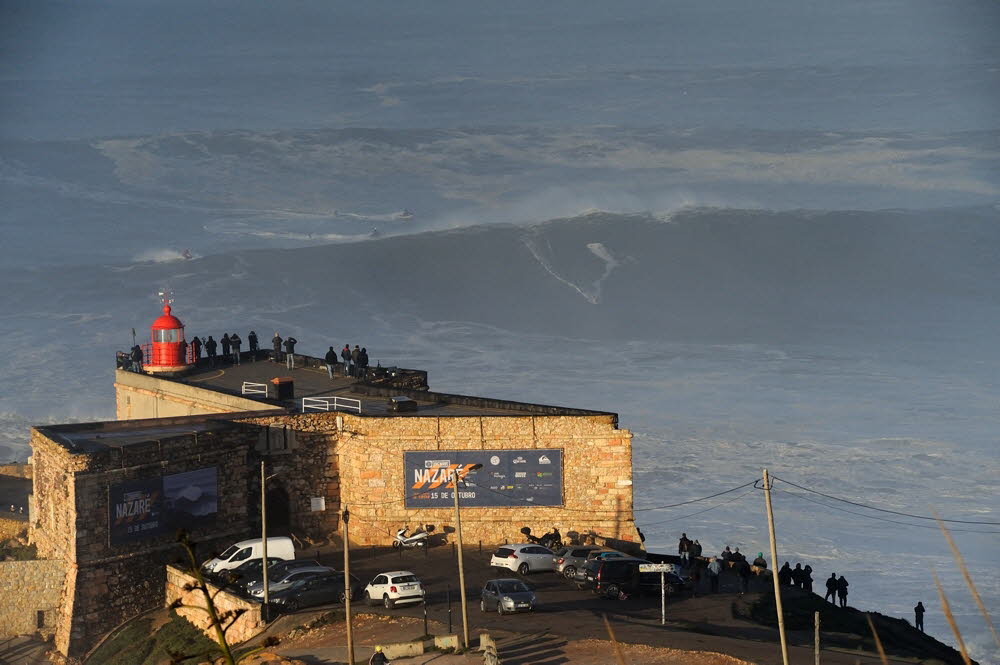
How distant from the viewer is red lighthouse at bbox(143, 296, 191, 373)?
62.2 m

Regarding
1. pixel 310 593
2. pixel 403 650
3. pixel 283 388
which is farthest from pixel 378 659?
pixel 283 388

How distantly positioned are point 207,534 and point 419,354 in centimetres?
8943

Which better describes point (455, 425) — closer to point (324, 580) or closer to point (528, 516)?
point (528, 516)

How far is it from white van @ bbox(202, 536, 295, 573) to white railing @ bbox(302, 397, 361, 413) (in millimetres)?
7546

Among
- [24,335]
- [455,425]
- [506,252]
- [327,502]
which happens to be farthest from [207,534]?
[506,252]

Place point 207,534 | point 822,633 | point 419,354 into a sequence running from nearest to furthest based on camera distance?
point 822,633 < point 207,534 < point 419,354

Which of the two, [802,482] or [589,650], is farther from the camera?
[802,482]

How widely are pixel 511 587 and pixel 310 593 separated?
213 inches

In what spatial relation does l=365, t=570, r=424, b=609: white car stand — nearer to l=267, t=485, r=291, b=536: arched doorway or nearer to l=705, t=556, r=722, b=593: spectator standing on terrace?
l=267, t=485, r=291, b=536: arched doorway

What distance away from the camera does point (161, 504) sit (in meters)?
47.7

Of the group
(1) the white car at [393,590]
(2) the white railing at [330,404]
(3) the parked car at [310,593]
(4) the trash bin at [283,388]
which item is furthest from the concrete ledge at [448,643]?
(4) the trash bin at [283,388]

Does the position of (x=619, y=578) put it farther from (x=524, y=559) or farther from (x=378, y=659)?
(x=378, y=659)

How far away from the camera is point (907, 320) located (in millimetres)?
Result: 159625

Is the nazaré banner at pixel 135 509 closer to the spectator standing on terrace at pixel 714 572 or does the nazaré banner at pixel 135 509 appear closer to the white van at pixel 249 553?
the white van at pixel 249 553
